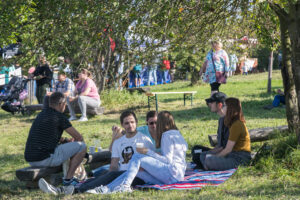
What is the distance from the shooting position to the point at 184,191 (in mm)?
5066

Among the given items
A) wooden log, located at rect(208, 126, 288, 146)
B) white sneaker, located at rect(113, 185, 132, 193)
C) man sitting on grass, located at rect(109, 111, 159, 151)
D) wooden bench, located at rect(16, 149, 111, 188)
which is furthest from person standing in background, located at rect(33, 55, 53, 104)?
white sneaker, located at rect(113, 185, 132, 193)

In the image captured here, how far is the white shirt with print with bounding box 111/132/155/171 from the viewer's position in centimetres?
554

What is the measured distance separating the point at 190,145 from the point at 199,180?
96.3 inches

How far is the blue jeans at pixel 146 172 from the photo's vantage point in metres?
5.09

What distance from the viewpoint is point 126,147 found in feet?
18.3

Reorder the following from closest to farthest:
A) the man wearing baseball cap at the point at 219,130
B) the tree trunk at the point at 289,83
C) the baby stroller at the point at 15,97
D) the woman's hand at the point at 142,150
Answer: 1. the woman's hand at the point at 142,150
2. the man wearing baseball cap at the point at 219,130
3. the tree trunk at the point at 289,83
4. the baby stroller at the point at 15,97

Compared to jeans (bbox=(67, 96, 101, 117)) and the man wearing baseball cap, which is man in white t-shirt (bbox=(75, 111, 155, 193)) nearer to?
the man wearing baseball cap

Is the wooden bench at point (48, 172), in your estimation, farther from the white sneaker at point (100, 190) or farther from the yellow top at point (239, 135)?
the yellow top at point (239, 135)

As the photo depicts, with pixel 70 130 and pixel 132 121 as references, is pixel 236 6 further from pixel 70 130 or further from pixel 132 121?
pixel 70 130

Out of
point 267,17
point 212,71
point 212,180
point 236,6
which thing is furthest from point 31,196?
point 212,71

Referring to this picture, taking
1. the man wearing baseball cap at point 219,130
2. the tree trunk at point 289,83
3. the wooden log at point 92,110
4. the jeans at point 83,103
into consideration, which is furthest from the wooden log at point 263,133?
the wooden log at point 92,110

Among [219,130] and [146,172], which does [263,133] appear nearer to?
[219,130]

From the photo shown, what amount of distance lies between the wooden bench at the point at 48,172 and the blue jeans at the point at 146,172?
91cm

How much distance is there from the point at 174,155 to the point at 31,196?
1734 millimetres
